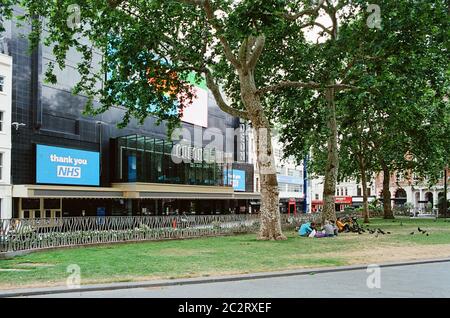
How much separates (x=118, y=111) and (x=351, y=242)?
28613 millimetres

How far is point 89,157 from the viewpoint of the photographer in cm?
4206

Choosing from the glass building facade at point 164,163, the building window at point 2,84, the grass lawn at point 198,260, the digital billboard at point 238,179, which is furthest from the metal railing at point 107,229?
the digital billboard at point 238,179

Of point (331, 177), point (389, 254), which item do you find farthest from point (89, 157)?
point (389, 254)

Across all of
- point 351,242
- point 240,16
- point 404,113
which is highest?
point 240,16

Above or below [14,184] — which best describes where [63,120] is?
above

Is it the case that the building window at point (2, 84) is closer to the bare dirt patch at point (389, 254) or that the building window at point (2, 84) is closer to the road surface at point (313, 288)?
the bare dirt patch at point (389, 254)

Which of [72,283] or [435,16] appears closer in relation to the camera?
[72,283]

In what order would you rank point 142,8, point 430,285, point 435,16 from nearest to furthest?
1. point 430,285
2. point 435,16
3. point 142,8

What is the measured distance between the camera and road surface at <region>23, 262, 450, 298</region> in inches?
415

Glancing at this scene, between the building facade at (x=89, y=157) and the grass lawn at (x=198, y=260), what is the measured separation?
1544 centimetres

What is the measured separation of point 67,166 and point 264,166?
19.4m

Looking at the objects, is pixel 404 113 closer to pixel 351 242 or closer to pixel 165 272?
pixel 351 242
